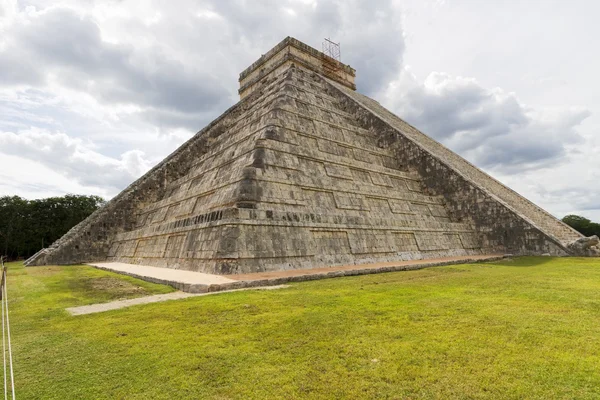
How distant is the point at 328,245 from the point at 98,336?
8.25m

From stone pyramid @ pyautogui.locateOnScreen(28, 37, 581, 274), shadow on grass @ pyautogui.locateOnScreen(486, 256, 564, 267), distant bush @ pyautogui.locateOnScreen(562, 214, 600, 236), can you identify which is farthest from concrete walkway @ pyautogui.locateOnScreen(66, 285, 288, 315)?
distant bush @ pyautogui.locateOnScreen(562, 214, 600, 236)

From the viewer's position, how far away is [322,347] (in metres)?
4.09

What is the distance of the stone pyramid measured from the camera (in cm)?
1120

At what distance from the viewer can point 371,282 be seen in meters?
8.89

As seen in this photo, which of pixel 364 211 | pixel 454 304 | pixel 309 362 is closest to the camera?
pixel 309 362

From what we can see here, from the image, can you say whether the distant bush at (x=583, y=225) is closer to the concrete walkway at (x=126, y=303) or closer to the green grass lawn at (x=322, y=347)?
the green grass lawn at (x=322, y=347)

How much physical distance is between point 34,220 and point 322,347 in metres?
43.5

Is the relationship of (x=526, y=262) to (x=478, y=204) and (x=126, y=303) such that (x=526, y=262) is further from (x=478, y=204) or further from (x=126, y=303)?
(x=126, y=303)

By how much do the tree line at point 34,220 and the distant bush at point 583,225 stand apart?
202ft

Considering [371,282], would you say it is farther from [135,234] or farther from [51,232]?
[51,232]

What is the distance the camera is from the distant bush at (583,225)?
44.2 m

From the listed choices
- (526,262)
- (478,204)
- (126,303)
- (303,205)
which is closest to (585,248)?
(526,262)

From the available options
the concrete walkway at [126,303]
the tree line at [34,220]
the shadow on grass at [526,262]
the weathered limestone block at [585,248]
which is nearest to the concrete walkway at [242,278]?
the concrete walkway at [126,303]

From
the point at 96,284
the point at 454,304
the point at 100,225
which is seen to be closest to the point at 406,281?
the point at 454,304
